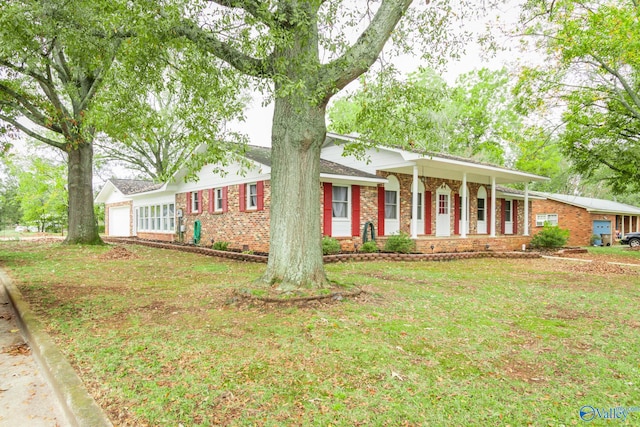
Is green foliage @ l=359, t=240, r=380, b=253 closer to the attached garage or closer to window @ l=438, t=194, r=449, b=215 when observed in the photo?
window @ l=438, t=194, r=449, b=215

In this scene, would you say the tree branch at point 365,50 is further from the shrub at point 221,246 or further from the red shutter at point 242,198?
the shrub at point 221,246

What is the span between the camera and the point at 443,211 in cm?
1828

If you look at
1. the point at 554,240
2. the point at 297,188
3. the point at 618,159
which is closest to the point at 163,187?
the point at 297,188

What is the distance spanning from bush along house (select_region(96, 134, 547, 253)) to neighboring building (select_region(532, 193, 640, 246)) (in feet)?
26.3

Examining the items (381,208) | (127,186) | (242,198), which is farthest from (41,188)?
(381,208)

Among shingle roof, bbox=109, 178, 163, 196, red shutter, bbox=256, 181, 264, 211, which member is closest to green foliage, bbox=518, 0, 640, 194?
red shutter, bbox=256, 181, 264, 211

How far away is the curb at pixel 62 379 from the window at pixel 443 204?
1600 cm

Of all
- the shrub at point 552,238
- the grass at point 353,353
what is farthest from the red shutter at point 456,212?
the grass at point 353,353

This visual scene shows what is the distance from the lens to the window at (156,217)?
21.2 meters

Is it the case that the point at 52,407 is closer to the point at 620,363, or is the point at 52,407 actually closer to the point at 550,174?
the point at 620,363

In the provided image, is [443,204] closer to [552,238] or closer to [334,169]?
[552,238]

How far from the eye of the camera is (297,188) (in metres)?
6.23

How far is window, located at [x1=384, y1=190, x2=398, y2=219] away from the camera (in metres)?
16.3

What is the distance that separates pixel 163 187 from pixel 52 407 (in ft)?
58.1
